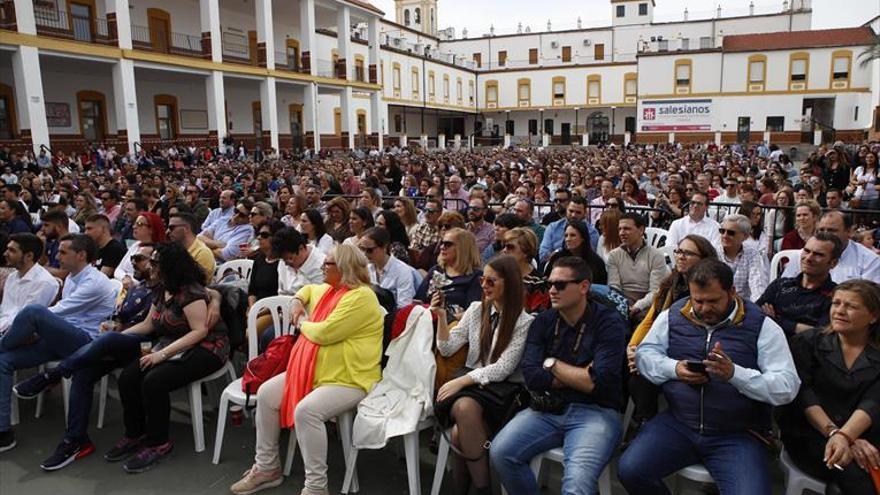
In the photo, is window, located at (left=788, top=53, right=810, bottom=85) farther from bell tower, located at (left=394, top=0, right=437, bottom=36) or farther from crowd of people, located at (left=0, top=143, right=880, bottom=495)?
crowd of people, located at (left=0, top=143, right=880, bottom=495)

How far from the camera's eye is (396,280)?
15.8ft

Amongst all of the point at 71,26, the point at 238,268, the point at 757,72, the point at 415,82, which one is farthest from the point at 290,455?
the point at 757,72

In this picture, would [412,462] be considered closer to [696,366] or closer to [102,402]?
[696,366]

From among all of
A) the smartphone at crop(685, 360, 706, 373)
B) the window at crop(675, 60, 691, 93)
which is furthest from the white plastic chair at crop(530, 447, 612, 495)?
the window at crop(675, 60, 691, 93)

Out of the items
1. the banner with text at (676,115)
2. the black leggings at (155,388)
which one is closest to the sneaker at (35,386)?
the black leggings at (155,388)

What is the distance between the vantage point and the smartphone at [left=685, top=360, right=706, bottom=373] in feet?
9.07

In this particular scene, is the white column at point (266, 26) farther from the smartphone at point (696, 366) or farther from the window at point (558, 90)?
the window at point (558, 90)

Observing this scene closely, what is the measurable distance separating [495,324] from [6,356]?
3491 mm

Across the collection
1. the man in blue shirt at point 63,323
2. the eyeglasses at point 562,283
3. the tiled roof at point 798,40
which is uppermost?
the tiled roof at point 798,40

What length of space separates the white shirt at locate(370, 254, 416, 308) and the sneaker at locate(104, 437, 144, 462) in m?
1.99

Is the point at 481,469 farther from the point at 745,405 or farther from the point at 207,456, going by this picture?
the point at 207,456

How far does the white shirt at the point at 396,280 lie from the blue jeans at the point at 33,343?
7.19 feet

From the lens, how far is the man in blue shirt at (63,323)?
4.15 meters

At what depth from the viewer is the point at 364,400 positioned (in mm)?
3473
